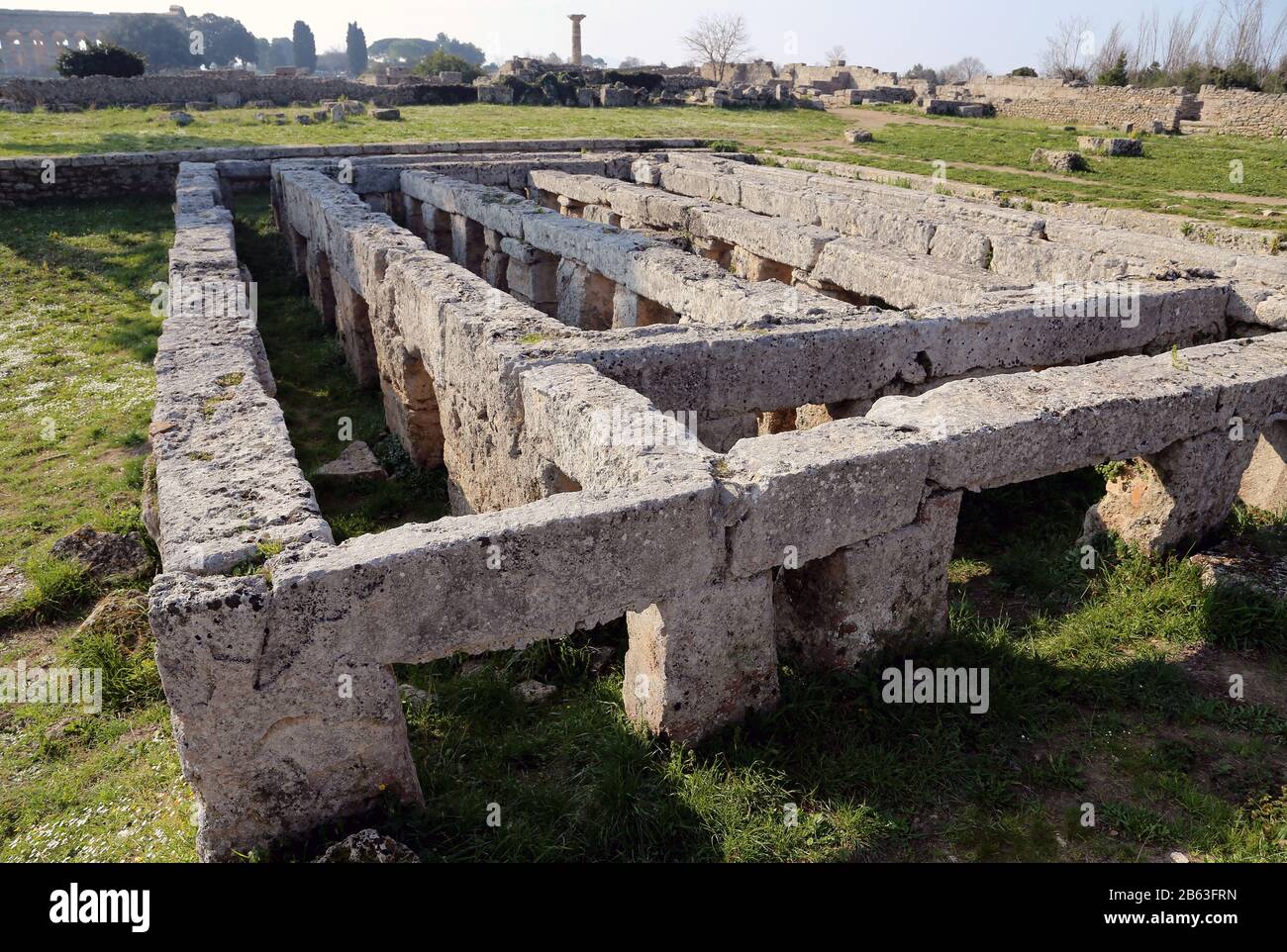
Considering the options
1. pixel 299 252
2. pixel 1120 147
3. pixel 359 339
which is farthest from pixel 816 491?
pixel 1120 147

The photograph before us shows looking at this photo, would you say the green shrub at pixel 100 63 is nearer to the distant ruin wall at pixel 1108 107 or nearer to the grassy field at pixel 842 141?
the grassy field at pixel 842 141

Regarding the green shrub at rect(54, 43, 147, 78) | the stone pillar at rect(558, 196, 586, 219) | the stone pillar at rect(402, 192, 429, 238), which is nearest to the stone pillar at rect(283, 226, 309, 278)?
the stone pillar at rect(402, 192, 429, 238)

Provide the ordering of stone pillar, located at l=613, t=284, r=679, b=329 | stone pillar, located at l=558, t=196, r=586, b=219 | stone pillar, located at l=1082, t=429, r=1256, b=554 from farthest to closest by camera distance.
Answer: stone pillar, located at l=558, t=196, r=586, b=219 → stone pillar, located at l=613, t=284, r=679, b=329 → stone pillar, located at l=1082, t=429, r=1256, b=554

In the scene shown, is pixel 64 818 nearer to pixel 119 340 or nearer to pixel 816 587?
pixel 816 587

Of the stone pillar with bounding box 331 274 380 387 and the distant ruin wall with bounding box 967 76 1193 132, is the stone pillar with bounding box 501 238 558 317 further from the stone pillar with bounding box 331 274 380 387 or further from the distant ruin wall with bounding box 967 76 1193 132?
the distant ruin wall with bounding box 967 76 1193 132

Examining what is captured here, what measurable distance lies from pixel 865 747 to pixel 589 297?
6.30 meters

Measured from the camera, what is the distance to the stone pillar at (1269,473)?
5848mm

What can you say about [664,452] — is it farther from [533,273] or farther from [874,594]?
[533,273]

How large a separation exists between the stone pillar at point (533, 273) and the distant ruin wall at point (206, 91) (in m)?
23.4

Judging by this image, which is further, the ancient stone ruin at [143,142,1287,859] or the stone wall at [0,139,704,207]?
the stone wall at [0,139,704,207]

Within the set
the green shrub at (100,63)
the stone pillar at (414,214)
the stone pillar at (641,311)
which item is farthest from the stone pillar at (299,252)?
the green shrub at (100,63)

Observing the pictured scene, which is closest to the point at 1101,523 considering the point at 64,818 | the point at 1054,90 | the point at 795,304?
the point at 795,304

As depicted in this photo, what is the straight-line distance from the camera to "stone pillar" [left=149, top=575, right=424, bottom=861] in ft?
10.3

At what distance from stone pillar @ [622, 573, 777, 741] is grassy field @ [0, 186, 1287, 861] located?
11 cm
